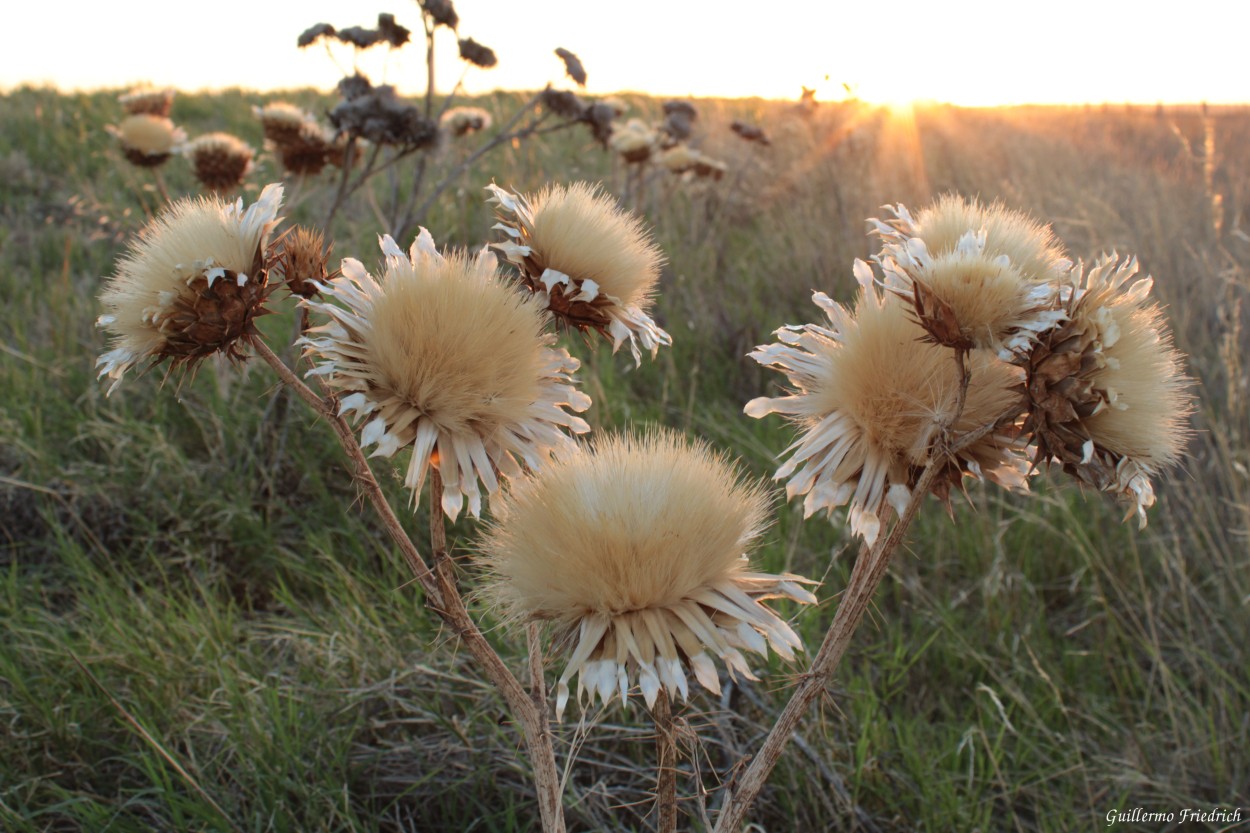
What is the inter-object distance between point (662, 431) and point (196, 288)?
0.63 metres

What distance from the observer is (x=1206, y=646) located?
2.97 metres

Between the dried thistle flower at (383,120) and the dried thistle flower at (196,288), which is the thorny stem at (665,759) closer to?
the dried thistle flower at (196,288)

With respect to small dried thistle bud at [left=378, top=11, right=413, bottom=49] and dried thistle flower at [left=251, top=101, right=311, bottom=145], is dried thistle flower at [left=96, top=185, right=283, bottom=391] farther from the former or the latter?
dried thistle flower at [left=251, top=101, right=311, bottom=145]

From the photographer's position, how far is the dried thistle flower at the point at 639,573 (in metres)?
1.04

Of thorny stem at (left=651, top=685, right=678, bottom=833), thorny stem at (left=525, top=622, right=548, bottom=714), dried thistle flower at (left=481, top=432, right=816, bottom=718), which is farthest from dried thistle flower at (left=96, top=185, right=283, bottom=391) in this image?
thorny stem at (left=651, top=685, right=678, bottom=833)

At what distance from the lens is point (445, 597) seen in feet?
3.86

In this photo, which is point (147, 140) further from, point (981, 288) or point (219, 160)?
point (981, 288)

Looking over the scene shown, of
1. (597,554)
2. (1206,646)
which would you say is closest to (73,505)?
(597,554)

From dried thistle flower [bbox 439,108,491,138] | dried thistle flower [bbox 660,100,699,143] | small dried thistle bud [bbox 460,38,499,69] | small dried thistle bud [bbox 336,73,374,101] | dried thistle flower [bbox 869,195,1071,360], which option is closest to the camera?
dried thistle flower [bbox 869,195,1071,360]

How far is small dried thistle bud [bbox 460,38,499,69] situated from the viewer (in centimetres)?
372

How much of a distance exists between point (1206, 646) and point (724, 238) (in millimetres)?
4236

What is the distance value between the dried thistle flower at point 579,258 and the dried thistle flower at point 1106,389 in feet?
1.59

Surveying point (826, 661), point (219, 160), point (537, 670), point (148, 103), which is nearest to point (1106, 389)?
point (826, 661)

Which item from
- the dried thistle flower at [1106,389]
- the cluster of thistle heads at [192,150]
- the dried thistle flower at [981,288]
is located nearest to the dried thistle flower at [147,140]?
the cluster of thistle heads at [192,150]
